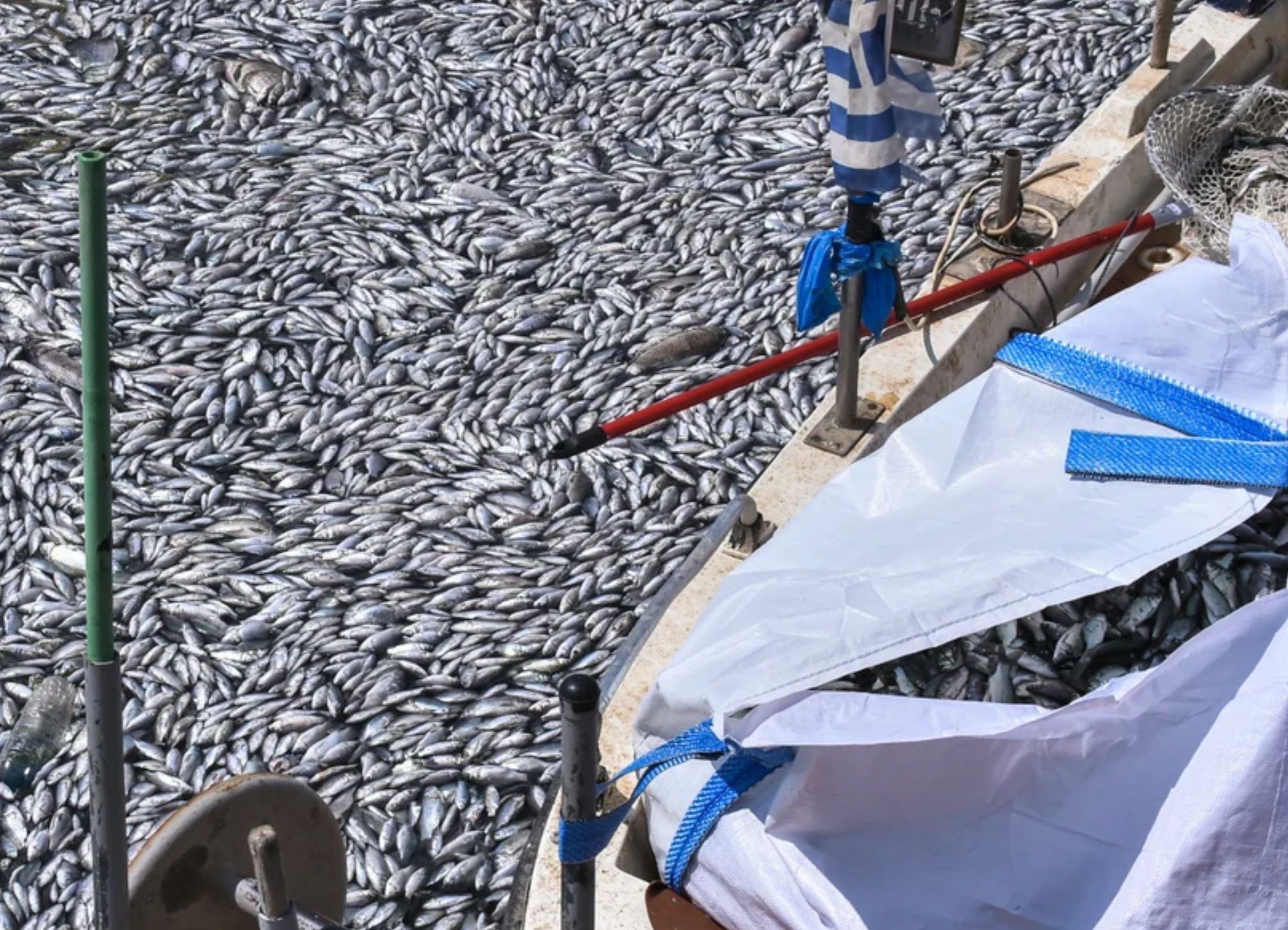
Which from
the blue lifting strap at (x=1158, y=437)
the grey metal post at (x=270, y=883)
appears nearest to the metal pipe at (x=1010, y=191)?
the blue lifting strap at (x=1158, y=437)

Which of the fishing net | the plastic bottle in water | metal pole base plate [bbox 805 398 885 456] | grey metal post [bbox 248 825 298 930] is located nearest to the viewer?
grey metal post [bbox 248 825 298 930]

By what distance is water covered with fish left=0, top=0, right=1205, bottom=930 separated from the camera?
447 cm

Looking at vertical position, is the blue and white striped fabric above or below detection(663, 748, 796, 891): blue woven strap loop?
above

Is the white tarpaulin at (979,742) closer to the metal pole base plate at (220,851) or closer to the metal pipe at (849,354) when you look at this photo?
the metal pole base plate at (220,851)

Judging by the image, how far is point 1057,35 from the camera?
7969mm

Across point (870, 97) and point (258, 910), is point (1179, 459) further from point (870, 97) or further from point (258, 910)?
point (258, 910)

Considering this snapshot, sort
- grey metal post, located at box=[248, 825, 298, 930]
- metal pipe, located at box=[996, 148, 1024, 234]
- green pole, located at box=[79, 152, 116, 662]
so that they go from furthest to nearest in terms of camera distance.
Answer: metal pipe, located at box=[996, 148, 1024, 234] → grey metal post, located at box=[248, 825, 298, 930] → green pole, located at box=[79, 152, 116, 662]

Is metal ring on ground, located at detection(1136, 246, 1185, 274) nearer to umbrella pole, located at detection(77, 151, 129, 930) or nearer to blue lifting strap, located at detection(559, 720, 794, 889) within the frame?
blue lifting strap, located at detection(559, 720, 794, 889)

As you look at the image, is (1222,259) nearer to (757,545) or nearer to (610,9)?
(757,545)

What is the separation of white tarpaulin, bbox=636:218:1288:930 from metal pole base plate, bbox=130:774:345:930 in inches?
27.6

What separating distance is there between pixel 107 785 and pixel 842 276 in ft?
9.36

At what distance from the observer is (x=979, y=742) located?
2.88m

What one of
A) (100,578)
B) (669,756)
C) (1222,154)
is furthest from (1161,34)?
(100,578)

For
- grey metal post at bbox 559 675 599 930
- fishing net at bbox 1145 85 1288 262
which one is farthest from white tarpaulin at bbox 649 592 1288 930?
fishing net at bbox 1145 85 1288 262
